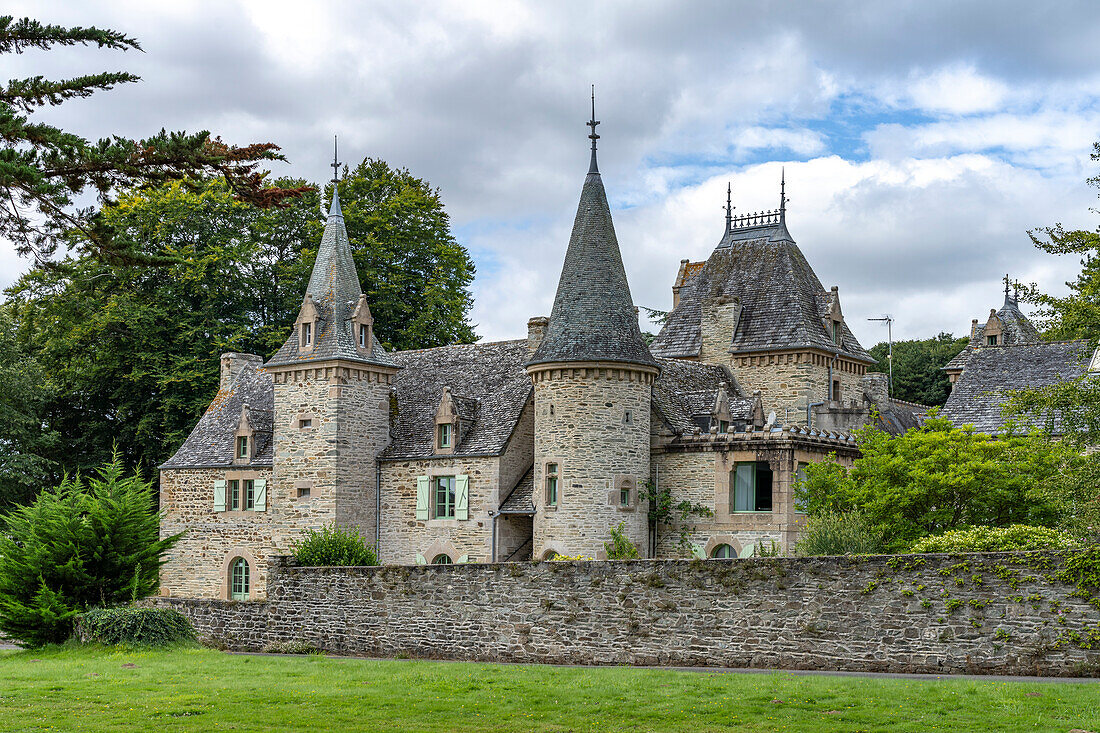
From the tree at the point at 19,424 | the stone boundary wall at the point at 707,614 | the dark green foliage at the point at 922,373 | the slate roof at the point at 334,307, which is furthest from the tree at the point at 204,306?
the dark green foliage at the point at 922,373

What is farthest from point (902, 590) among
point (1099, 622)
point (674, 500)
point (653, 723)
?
point (674, 500)

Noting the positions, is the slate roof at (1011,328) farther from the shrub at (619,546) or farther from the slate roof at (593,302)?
the shrub at (619,546)

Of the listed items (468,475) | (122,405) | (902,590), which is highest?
(122,405)

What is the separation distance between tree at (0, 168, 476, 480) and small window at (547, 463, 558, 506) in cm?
1710

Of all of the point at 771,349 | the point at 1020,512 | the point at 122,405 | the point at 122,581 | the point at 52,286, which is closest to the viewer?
the point at 52,286

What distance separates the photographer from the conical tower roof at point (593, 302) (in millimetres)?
34531

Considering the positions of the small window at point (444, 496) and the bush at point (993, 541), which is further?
the small window at point (444, 496)

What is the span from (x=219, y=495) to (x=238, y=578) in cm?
280

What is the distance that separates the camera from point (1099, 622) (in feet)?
56.1

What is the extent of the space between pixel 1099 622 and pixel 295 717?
1049cm

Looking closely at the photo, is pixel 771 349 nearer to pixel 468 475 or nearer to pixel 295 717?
pixel 468 475

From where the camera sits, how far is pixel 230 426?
44.4 metres

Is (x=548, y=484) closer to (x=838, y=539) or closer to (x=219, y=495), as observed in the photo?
(x=838, y=539)

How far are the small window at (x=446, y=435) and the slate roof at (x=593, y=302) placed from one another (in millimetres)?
4299
